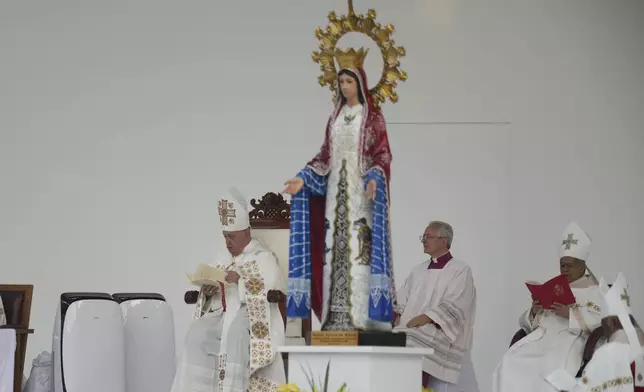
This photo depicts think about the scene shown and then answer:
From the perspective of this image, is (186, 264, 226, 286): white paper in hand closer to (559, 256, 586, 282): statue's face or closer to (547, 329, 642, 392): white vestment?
(559, 256, 586, 282): statue's face

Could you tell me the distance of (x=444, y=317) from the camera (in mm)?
7945

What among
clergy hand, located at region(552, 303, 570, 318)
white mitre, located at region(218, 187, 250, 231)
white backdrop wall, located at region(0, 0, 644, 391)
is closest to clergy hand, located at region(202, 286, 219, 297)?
white mitre, located at region(218, 187, 250, 231)

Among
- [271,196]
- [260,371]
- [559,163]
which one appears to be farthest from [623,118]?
[260,371]

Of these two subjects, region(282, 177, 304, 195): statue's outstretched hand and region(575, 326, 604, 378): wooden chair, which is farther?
region(575, 326, 604, 378): wooden chair

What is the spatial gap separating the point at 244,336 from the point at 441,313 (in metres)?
1.27

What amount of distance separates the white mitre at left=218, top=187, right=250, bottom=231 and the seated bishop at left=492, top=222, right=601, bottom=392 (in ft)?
5.71

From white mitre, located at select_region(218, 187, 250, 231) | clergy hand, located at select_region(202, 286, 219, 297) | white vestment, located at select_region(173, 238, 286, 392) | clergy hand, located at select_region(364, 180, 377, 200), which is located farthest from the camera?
clergy hand, located at select_region(202, 286, 219, 297)

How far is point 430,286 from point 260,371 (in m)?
1.39

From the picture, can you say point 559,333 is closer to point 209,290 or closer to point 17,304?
point 209,290

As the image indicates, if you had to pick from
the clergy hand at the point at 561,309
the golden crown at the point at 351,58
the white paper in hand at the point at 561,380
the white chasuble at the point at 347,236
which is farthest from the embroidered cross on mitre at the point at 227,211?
the white paper in hand at the point at 561,380

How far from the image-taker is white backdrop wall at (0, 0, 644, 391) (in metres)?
9.37

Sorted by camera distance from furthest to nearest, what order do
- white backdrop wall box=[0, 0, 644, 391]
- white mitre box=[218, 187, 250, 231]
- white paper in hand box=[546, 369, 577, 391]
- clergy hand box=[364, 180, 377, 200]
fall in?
white backdrop wall box=[0, 0, 644, 391]
white mitre box=[218, 187, 250, 231]
white paper in hand box=[546, 369, 577, 391]
clergy hand box=[364, 180, 377, 200]

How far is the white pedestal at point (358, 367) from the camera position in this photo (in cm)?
634

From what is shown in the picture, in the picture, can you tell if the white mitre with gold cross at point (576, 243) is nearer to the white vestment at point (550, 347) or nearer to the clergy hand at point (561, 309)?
the white vestment at point (550, 347)
